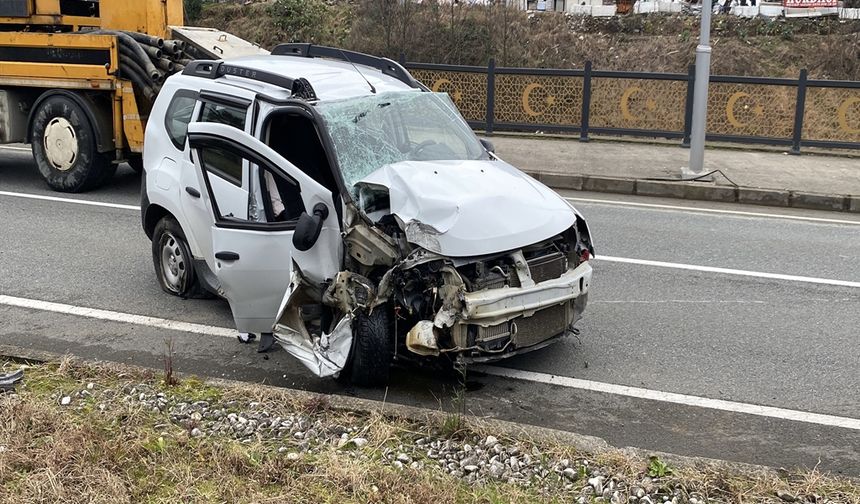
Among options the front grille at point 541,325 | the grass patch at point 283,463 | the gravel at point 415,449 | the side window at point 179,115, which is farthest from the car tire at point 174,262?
the front grille at point 541,325

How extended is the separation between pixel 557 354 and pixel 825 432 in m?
1.82

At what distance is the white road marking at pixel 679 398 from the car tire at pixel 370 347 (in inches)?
33.4

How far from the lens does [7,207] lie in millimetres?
10141

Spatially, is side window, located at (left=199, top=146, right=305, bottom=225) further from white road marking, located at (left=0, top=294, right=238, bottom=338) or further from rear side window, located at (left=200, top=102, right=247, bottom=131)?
white road marking, located at (left=0, top=294, right=238, bottom=338)

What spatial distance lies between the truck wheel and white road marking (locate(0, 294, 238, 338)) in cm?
434

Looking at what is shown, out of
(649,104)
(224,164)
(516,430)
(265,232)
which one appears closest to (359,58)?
(224,164)

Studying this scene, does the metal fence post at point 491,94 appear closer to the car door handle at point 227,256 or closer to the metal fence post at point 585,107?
the metal fence post at point 585,107

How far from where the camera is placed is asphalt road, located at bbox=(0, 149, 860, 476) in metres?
4.81

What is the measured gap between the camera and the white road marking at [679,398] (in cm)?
484

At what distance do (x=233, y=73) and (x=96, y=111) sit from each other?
17.7 ft

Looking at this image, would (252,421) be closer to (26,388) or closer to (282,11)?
(26,388)

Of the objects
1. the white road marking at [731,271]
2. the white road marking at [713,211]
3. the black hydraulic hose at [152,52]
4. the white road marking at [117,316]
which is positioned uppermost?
the black hydraulic hose at [152,52]

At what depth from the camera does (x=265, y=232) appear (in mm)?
5172

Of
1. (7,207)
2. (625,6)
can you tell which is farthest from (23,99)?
(625,6)
